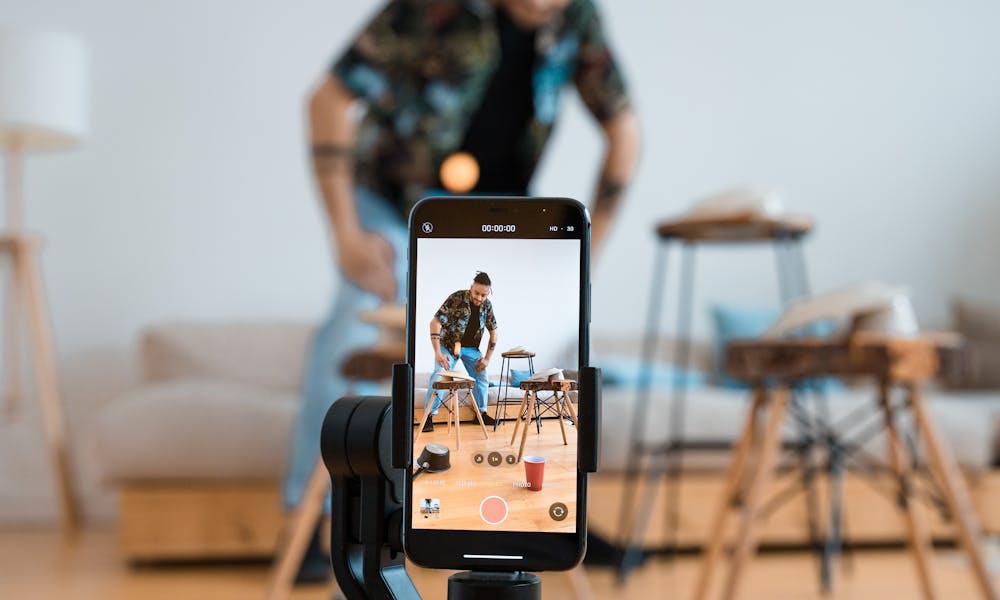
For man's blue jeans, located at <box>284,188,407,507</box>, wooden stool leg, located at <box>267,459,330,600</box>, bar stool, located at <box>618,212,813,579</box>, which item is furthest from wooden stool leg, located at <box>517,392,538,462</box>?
bar stool, located at <box>618,212,813,579</box>

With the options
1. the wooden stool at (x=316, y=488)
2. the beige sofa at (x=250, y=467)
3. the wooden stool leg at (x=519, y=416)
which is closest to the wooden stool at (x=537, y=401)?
the wooden stool leg at (x=519, y=416)

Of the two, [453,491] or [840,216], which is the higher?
[840,216]

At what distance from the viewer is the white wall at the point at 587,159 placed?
10.2 ft

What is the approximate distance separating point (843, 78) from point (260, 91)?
194cm

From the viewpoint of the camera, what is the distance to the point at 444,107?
163cm

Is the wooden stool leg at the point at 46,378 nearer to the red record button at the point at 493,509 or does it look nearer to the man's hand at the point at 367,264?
the man's hand at the point at 367,264

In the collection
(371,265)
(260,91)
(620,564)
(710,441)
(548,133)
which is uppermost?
(260,91)

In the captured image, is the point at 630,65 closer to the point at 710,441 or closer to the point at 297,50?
the point at 297,50

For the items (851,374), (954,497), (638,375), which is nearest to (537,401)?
(851,374)

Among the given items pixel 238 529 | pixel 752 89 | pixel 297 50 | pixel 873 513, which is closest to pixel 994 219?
pixel 752 89

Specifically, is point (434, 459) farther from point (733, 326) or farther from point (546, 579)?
point (733, 326)

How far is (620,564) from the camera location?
212 cm

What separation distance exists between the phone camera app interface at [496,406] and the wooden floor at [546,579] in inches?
48.8

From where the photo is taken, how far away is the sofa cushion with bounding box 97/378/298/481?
2176 mm
